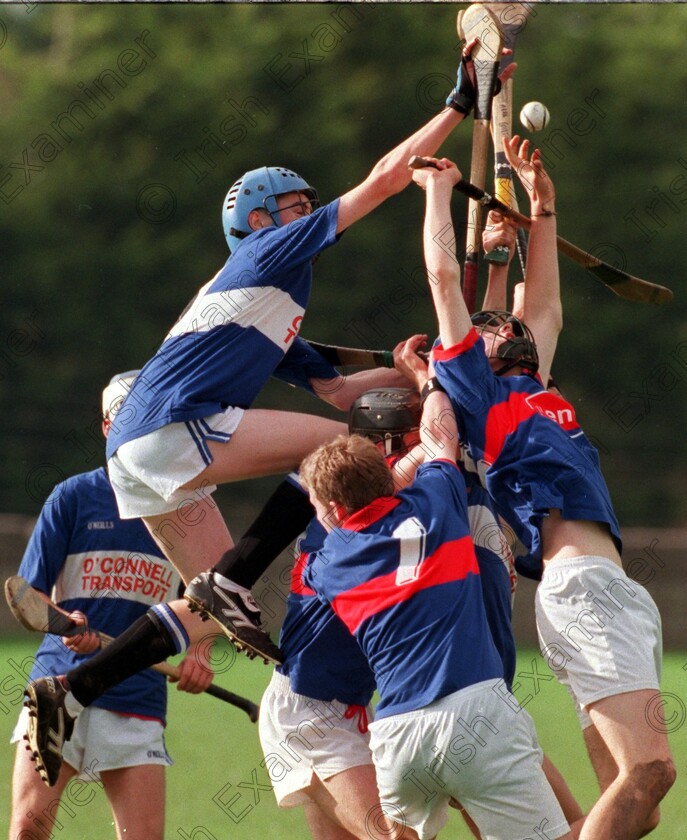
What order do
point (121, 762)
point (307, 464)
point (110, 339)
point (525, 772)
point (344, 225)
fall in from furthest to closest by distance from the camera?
point (110, 339), point (121, 762), point (344, 225), point (307, 464), point (525, 772)

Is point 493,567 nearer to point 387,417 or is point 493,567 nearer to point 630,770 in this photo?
point 387,417

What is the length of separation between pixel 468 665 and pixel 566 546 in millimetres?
563

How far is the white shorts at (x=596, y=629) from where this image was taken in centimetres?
362

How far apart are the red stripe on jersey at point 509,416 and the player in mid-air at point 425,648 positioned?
0.25m

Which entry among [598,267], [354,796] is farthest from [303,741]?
[598,267]

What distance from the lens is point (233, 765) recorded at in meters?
6.45

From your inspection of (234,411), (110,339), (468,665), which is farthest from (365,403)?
(110,339)

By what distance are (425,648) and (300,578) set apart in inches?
23.9

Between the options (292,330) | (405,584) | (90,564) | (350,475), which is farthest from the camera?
(90,564)

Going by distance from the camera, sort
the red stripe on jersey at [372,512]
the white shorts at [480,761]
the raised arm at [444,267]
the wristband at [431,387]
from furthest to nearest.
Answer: the wristband at [431,387] < the raised arm at [444,267] < the red stripe on jersey at [372,512] < the white shorts at [480,761]

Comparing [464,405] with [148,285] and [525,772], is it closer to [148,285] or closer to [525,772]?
[525,772]

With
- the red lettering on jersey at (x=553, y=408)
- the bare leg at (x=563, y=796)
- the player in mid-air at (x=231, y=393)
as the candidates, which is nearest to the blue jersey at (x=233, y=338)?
the player in mid-air at (x=231, y=393)

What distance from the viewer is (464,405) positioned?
12.2ft

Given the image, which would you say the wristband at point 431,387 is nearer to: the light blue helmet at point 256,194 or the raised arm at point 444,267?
the raised arm at point 444,267
